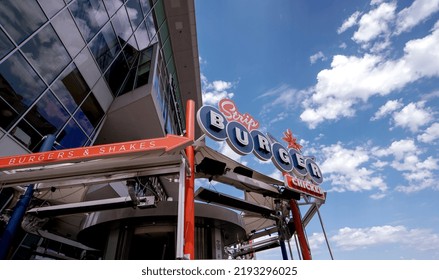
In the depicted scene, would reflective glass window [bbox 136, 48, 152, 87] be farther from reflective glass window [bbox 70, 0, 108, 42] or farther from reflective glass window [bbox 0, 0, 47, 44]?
reflective glass window [bbox 0, 0, 47, 44]

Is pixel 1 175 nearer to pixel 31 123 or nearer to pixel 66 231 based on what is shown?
pixel 31 123

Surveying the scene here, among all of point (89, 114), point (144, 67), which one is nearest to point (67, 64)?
point (89, 114)

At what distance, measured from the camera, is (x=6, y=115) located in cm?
943

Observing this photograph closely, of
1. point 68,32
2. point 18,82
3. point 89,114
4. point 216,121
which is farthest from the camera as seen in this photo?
point 89,114

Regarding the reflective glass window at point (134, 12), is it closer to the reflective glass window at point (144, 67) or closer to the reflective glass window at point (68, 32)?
the reflective glass window at point (144, 67)

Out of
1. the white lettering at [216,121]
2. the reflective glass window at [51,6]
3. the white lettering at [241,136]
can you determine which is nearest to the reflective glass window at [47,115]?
the reflective glass window at [51,6]

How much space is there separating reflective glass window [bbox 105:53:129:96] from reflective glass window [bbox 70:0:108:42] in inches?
107

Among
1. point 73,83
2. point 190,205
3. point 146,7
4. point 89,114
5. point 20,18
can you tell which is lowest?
point 190,205

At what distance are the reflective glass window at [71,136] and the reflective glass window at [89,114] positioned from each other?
1.41ft

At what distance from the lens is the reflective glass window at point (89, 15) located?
43.1ft

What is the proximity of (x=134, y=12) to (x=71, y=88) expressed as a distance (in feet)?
29.7

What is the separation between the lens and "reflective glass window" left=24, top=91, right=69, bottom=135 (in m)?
10.8

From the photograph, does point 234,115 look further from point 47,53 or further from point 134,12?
point 134,12
